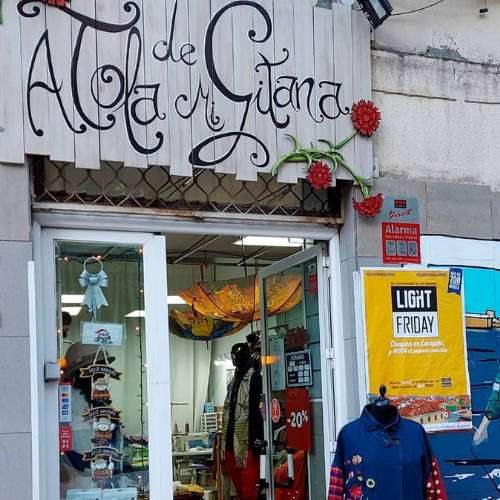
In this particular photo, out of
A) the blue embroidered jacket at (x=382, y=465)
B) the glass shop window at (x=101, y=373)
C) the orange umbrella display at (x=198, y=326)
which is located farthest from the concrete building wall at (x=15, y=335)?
the orange umbrella display at (x=198, y=326)

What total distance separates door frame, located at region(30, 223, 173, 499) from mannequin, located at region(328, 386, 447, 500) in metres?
1.10

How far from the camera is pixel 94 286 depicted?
528 centimetres

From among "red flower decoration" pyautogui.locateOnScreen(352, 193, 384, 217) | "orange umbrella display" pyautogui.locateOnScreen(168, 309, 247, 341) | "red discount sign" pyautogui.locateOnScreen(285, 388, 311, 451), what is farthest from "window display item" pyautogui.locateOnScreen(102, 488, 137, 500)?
"orange umbrella display" pyautogui.locateOnScreen(168, 309, 247, 341)

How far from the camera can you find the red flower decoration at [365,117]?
571cm

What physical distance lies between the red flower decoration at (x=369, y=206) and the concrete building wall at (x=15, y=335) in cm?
214

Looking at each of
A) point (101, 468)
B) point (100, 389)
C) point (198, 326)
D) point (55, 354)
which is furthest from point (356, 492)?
point (198, 326)

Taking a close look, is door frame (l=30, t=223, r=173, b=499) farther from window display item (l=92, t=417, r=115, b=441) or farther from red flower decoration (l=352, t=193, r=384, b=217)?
red flower decoration (l=352, t=193, r=384, b=217)

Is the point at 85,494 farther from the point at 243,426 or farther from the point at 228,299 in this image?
the point at 228,299

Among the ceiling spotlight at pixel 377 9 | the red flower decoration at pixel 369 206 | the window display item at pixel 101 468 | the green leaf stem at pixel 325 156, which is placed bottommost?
the window display item at pixel 101 468

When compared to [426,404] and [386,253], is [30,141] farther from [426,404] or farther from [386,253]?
[426,404]

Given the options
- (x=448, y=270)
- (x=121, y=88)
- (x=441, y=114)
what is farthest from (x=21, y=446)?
(x=441, y=114)

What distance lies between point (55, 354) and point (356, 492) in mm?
1892

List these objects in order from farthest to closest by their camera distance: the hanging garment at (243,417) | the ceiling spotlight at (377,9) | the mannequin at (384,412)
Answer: the hanging garment at (243,417) < the ceiling spotlight at (377,9) < the mannequin at (384,412)

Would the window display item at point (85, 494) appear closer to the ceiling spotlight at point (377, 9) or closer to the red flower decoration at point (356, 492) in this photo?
the red flower decoration at point (356, 492)
